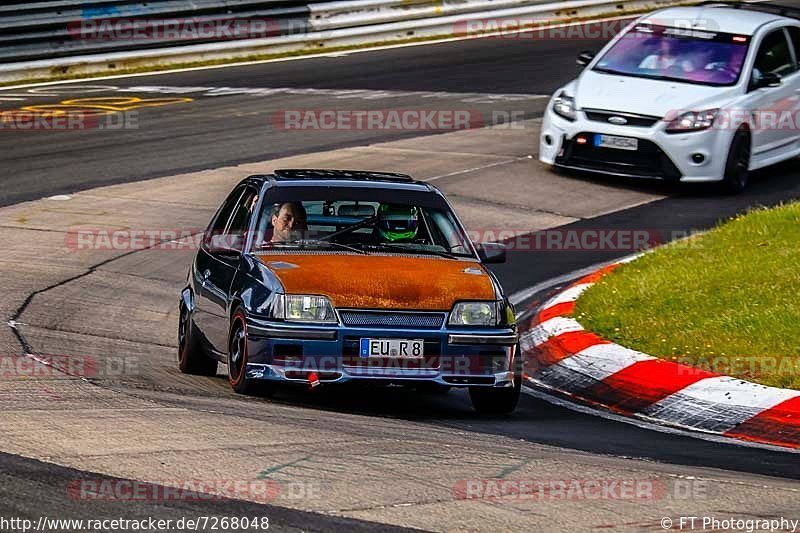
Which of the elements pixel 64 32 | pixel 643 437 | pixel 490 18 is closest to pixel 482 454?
pixel 643 437

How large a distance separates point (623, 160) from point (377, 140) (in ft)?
13.2

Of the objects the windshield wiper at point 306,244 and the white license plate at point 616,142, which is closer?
the windshield wiper at point 306,244

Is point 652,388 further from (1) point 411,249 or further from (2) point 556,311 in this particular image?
(2) point 556,311

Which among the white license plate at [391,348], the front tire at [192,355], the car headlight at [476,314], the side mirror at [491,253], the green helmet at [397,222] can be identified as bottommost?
the front tire at [192,355]

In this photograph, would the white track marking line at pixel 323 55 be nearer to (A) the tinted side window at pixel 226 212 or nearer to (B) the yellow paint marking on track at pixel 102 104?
(B) the yellow paint marking on track at pixel 102 104

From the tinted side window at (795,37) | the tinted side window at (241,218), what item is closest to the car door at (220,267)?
the tinted side window at (241,218)

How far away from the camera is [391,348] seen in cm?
848

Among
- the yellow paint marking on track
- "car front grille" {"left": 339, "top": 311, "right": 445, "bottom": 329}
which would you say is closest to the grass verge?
"car front grille" {"left": 339, "top": 311, "right": 445, "bottom": 329}

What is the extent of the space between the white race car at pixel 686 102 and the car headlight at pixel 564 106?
2 cm

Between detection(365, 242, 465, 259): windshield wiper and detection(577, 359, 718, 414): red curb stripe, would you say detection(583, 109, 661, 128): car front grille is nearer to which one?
detection(577, 359, 718, 414): red curb stripe

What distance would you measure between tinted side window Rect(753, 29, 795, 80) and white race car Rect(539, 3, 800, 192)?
1 centimetres

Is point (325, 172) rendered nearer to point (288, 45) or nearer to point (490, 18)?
point (288, 45)

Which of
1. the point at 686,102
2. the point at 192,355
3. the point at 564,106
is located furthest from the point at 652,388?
the point at 564,106

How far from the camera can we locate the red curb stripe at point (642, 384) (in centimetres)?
936
